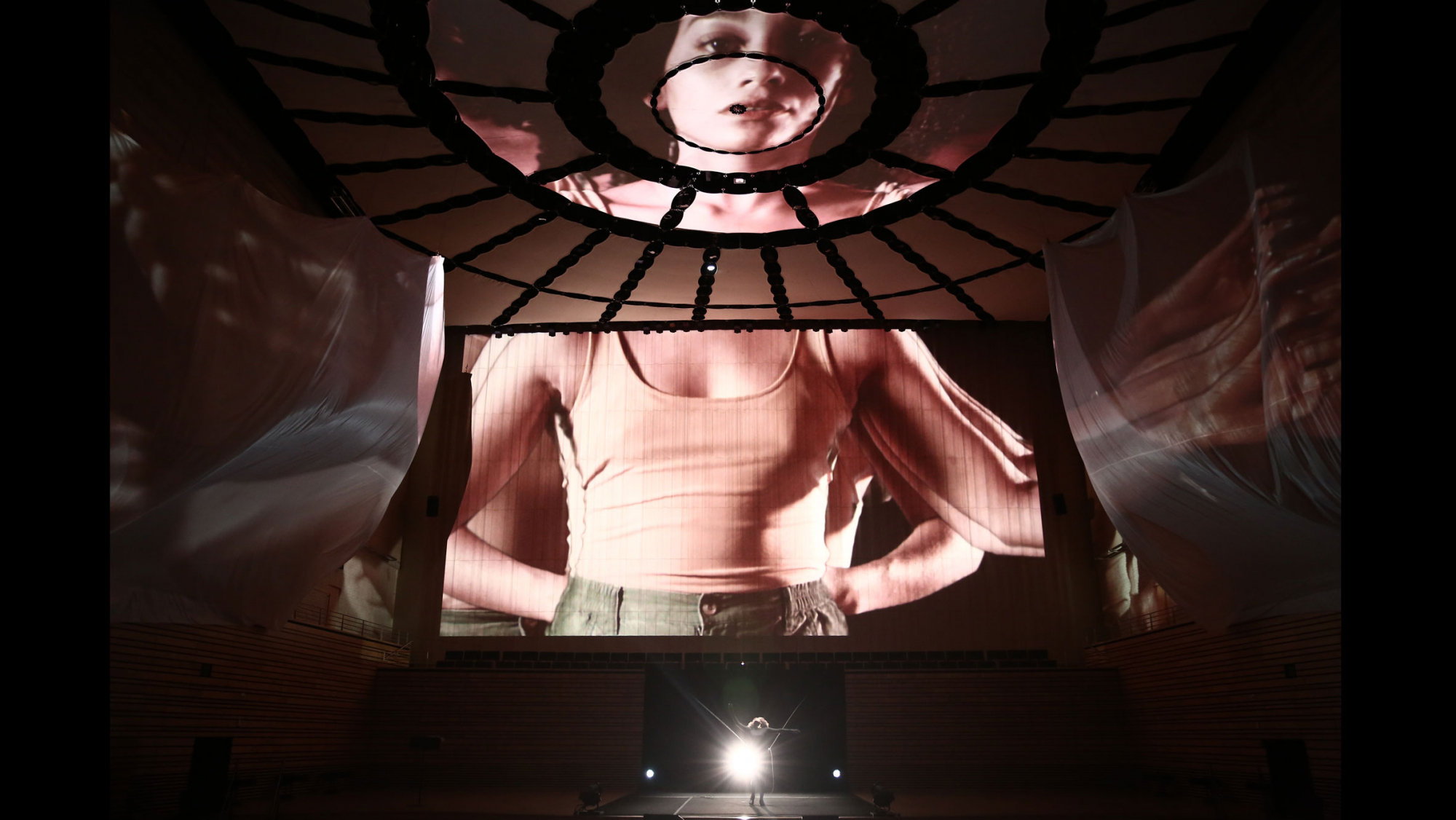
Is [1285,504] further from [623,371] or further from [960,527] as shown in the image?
[623,371]

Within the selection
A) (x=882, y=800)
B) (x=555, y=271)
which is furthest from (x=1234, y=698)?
(x=555, y=271)

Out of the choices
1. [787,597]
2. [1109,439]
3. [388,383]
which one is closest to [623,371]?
[787,597]

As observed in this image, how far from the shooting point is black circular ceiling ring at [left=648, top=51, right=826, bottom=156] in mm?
5980

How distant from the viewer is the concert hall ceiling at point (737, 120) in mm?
5660

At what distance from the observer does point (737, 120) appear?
6578 mm

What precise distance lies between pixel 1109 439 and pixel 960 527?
4.68 metres

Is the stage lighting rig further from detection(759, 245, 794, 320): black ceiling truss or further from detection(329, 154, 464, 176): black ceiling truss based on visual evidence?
detection(329, 154, 464, 176): black ceiling truss

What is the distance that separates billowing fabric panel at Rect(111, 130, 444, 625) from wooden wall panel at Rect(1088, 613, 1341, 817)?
6.80 meters

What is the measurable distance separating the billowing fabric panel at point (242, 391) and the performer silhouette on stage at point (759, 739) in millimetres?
4374

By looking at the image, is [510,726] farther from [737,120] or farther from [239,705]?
[737,120]

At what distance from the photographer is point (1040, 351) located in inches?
439

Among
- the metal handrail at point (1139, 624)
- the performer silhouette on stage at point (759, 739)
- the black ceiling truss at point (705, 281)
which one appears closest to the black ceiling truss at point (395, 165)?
the black ceiling truss at point (705, 281)

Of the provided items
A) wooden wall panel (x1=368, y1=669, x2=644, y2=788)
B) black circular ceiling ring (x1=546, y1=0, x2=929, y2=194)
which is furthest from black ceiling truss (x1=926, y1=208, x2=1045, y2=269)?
wooden wall panel (x1=368, y1=669, x2=644, y2=788)

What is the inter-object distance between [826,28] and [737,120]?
1132mm
